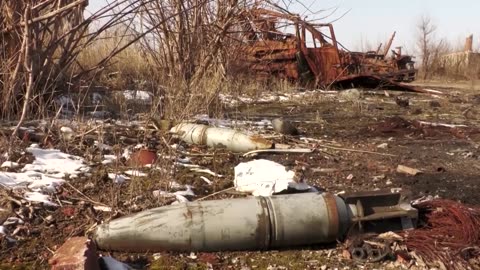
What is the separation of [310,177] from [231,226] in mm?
1700

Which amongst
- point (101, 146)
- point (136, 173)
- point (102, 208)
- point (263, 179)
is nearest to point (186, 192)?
point (136, 173)

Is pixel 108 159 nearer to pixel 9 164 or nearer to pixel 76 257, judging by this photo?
pixel 9 164

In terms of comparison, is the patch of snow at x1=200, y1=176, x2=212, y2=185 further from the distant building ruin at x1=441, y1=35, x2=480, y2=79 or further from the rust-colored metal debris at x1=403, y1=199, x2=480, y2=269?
the distant building ruin at x1=441, y1=35, x2=480, y2=79

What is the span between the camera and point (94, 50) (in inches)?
474

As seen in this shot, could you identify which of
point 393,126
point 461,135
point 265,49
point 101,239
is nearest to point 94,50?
point 265,49

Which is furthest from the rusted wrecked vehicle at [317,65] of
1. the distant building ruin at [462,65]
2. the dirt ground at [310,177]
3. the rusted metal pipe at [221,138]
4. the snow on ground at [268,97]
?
the distant building ruin at [462,65]

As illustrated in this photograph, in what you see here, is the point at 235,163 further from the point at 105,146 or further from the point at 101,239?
the point at 101,239

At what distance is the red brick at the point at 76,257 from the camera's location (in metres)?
2.52

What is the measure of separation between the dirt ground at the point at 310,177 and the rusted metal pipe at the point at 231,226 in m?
0.06

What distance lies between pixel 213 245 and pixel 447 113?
7.94 metres

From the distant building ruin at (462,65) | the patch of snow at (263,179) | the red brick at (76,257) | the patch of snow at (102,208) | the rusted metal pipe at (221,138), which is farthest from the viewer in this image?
the distant building ruin at (462,65)

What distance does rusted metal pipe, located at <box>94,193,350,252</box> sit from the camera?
3.05 meters

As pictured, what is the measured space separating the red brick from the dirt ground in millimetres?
232

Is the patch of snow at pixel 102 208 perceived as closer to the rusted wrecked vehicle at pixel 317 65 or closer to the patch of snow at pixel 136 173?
the patch of snow at pixel 136 173
